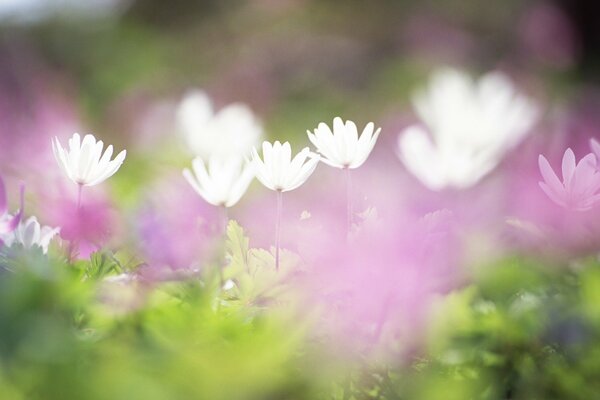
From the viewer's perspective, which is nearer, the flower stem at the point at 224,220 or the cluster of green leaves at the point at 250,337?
the cluster of green leaves at the point at 250,337

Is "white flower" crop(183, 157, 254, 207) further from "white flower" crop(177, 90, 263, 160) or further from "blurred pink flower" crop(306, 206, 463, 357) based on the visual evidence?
"white flower" crop(177, 90, 263, 160)

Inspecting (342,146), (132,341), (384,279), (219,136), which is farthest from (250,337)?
(219,136)

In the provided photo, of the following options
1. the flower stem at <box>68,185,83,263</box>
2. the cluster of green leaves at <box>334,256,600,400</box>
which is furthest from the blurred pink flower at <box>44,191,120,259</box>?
the cluster of green leaves at <box>334,256,600,400</box>

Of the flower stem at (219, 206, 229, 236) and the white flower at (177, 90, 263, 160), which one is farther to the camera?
the white flower at (177, 90, 263, 160)

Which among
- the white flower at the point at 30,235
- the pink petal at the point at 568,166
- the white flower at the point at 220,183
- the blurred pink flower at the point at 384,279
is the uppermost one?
the pink petal at the point at 568,166

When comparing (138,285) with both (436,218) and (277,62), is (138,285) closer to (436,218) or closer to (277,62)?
(436,218)

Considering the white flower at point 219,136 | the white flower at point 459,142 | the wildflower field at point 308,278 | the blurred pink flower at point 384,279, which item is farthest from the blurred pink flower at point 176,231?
the white flower at point 219,136

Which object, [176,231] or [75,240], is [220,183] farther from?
[75,240]

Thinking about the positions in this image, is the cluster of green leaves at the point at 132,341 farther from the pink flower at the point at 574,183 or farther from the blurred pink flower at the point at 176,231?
the pink flower at the point at 574,183
